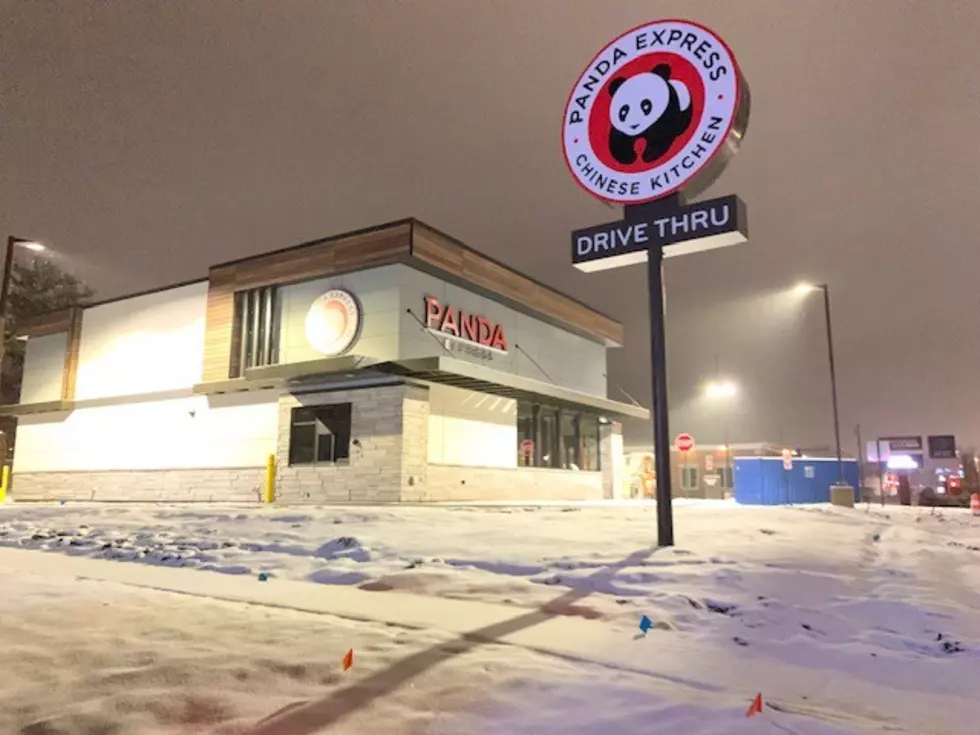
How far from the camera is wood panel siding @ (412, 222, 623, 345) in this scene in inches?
822

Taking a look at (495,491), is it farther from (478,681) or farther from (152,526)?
(478,681)

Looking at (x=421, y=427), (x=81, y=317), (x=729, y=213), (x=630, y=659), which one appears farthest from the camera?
(x=81, y=317)

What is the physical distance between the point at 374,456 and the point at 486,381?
425 centimetres

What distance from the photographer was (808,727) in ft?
10.00

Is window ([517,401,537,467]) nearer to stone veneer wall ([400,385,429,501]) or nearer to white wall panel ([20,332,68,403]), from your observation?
stone veneer wall ([400,385,429,501])

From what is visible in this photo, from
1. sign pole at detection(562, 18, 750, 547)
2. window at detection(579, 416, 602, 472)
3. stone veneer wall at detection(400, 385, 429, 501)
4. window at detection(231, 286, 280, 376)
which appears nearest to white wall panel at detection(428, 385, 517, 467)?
stone veneer wall at detection(400, 385, 429, 501)

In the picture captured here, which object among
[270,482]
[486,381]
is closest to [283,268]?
[270,482]

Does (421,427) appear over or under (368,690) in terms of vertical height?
over

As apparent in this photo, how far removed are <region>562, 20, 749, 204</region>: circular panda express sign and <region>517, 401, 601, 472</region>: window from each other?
17.4 metres

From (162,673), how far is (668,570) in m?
4.65

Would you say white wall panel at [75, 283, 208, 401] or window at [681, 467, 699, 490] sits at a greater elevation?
white wall panel at [75, 283, 208, 401]

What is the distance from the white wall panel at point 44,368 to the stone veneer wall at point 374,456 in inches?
546

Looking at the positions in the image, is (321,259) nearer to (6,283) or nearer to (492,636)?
(6,283)

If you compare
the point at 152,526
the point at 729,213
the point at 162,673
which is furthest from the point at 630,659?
the point at 152,526
